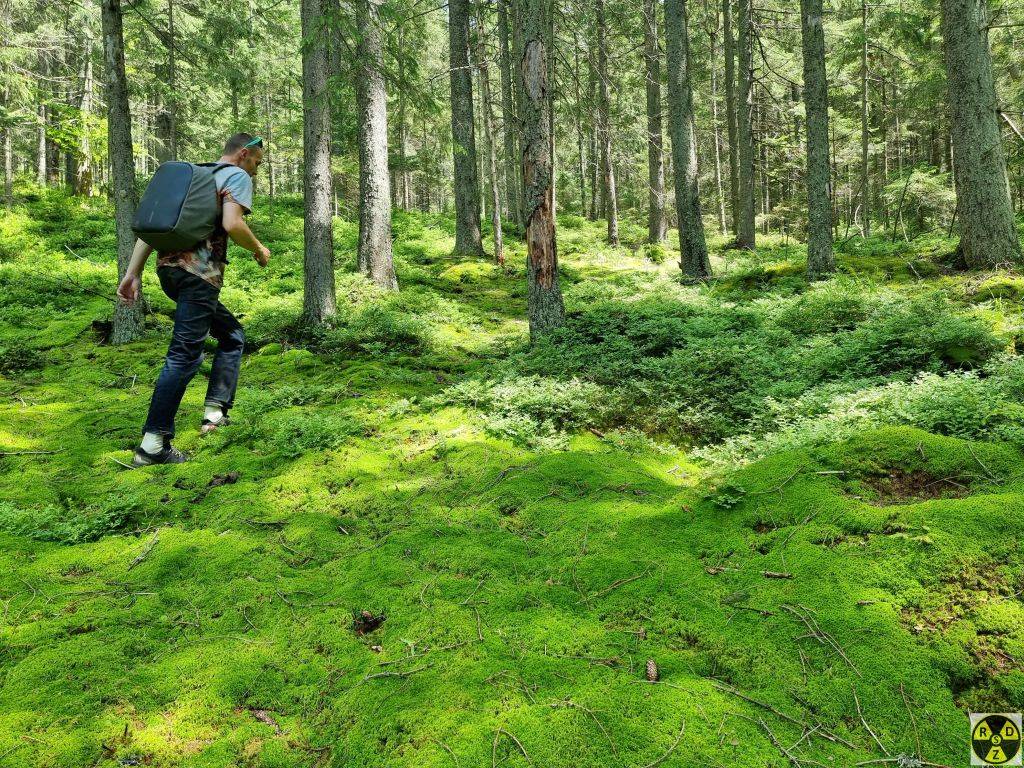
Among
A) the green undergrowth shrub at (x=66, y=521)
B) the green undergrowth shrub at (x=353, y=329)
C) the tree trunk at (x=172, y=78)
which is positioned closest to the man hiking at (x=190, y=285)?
the green undergrowth shrub at (x=66, y=521)

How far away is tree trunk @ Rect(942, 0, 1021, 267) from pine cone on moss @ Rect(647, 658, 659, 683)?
32.6ft

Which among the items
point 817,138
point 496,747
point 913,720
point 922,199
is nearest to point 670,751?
point 496,747

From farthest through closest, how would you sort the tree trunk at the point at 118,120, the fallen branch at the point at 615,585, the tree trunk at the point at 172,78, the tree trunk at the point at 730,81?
the tree trunk at the point at 730,81, the tree trunk at the point at 172,78, the tree trunk at the point at 118,120, the fallen branch at the point at 615,585

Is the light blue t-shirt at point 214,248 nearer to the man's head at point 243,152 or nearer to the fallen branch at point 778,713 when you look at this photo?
the man's head at point 243,152

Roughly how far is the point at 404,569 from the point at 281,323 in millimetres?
7515

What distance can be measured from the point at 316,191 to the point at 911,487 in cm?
882

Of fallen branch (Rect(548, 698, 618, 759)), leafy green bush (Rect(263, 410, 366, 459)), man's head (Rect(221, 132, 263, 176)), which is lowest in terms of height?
fallen branch (Rect(548, 698, 618, 759))

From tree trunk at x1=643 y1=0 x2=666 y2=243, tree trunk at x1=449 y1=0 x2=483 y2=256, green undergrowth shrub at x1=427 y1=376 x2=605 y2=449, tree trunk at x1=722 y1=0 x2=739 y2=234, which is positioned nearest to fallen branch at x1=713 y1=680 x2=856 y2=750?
green undergrowth shrub at x1=427 y1=376 x2=605 y2=449

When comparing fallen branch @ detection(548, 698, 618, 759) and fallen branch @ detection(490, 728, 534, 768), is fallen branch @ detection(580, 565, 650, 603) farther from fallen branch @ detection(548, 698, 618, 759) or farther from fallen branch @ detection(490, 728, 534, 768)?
fallen branch @ detection(490, 728, 534, 768)

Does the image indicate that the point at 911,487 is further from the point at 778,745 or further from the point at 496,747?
the point at 496,747

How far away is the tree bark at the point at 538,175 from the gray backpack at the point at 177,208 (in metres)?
4.12

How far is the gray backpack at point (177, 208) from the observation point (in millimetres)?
4070

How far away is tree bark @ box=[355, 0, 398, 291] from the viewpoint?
11289mm

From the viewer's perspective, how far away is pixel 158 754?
186 centimetres
